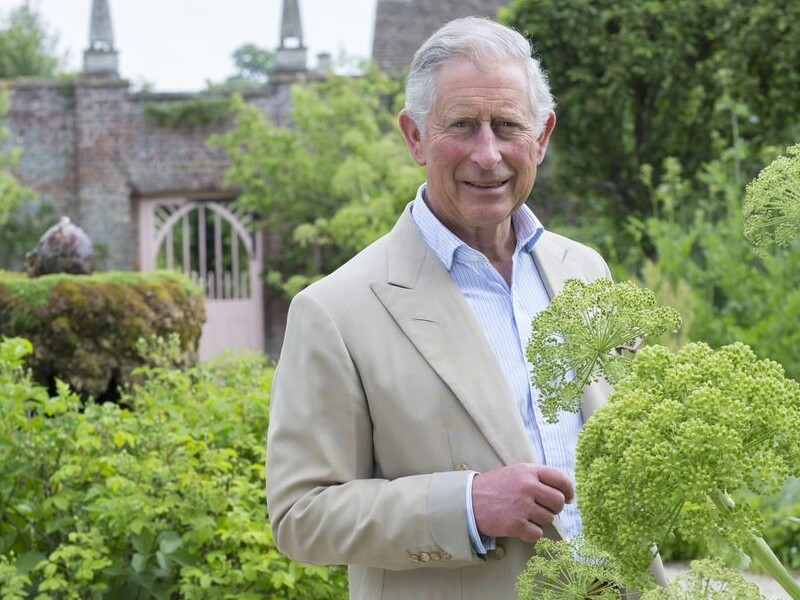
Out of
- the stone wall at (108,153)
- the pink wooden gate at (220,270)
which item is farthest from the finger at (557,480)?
the stone wall at (108,153)

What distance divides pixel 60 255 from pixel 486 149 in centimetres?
699

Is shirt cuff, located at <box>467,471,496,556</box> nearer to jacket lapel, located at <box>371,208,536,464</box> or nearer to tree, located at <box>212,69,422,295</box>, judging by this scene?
jacket lapel, located at <box>371,208,536,464</box>

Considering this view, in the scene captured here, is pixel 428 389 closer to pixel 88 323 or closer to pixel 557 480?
pixel 557 480

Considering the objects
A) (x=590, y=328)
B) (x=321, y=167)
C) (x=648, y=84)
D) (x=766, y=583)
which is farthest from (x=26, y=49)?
(x=590, y=328)

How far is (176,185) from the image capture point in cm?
1834

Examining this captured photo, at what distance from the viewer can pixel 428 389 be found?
2033mm

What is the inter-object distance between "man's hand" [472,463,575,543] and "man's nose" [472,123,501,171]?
0.52 m

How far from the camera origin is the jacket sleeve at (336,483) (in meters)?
1.88

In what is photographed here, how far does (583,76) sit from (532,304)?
11052 mm

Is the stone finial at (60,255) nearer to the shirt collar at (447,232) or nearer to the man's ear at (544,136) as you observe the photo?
the shirt collar at (447,232)

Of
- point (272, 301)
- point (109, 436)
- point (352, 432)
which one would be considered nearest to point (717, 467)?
point (352, 432)

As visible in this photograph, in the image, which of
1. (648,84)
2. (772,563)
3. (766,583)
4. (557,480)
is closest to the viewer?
(772,563)

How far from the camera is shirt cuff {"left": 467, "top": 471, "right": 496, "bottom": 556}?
1837mm

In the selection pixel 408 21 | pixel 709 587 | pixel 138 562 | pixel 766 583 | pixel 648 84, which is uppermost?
pixel 408 21
